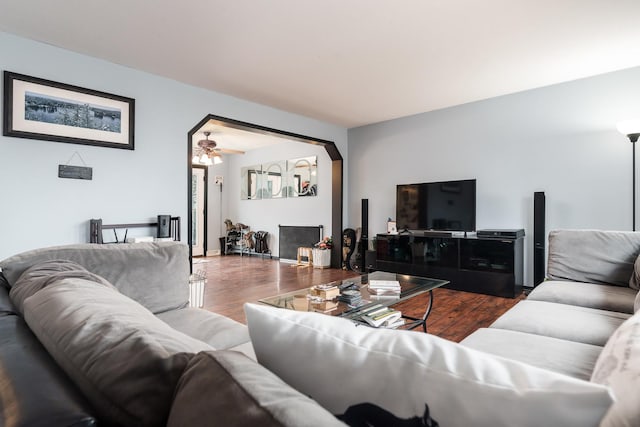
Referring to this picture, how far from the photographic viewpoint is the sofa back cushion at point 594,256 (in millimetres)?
2404

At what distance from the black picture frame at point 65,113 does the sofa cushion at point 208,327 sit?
2.36 metres

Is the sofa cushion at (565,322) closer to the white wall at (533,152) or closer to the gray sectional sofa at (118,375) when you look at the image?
the gray sectional sofa at (118,375)

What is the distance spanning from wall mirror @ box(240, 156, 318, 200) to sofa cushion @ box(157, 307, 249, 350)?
5033 mm

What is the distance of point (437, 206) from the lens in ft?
15.9

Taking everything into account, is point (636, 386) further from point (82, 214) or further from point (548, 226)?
point (548, 226)

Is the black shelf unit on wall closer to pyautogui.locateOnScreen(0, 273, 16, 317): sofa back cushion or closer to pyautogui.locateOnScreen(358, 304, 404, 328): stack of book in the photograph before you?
pyautogui.locateOnScreen(358, 304, 404, 328): stack of book

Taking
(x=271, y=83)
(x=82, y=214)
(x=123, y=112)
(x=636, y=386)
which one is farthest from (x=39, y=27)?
(x=636, y=386)

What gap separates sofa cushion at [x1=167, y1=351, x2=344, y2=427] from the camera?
396mm

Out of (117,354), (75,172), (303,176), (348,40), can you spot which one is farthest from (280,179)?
(117,354)

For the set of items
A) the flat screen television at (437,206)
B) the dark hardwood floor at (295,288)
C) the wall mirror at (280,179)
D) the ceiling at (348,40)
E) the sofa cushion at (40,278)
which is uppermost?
the ceiling at (348,40)

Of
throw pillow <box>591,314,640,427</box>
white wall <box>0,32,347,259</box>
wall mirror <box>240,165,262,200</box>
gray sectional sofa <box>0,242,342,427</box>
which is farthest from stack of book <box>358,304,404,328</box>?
wall mirror <box>240,165,262,200</box>

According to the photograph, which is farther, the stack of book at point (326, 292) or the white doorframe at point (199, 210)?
the white doorframe at point (199, 210)

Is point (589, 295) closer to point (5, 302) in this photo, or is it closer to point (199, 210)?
point (5, 302)

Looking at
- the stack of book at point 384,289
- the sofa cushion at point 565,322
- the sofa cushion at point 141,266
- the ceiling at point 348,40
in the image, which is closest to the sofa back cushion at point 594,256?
the sofa cushion at point 565,322
